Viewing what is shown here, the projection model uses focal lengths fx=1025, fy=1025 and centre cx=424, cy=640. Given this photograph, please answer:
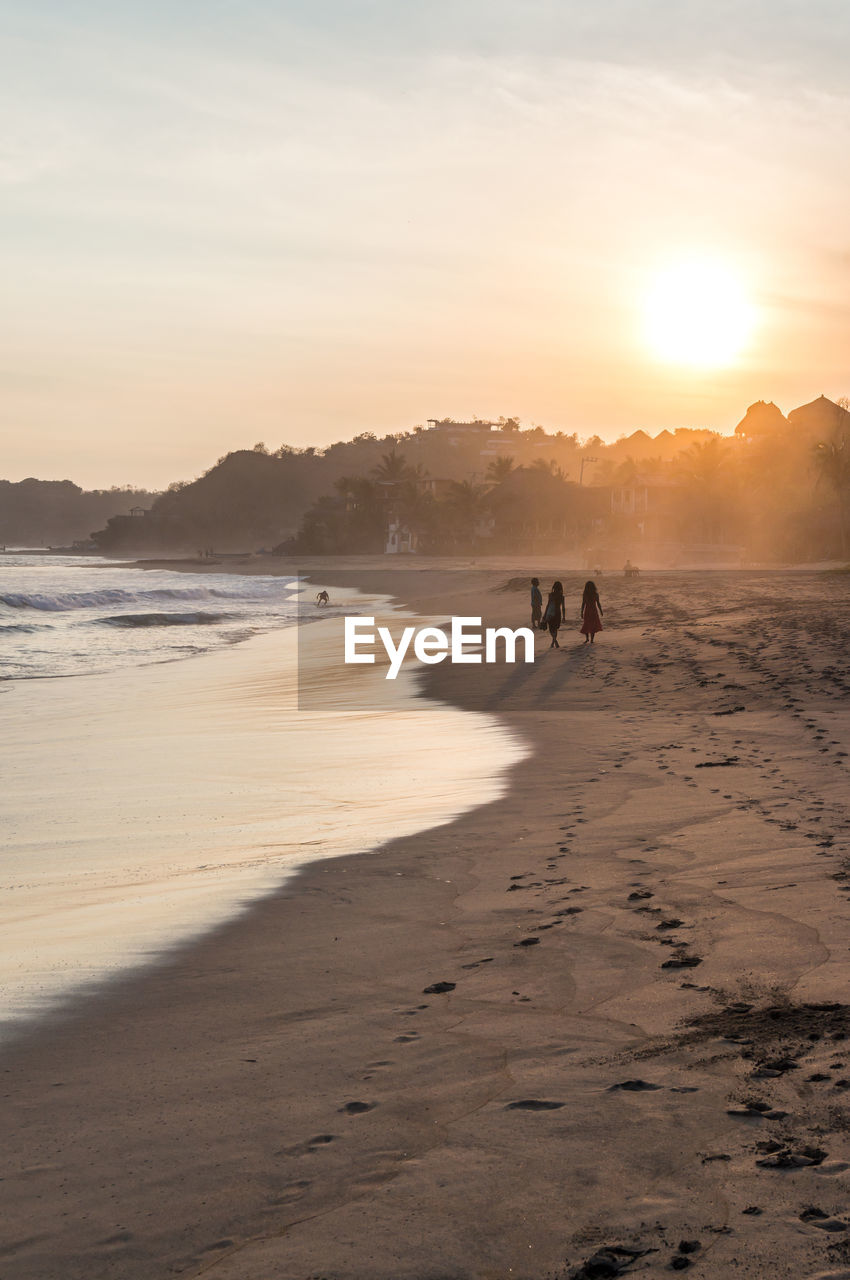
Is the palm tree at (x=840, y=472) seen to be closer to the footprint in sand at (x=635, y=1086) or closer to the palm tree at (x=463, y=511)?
the palm tree at (x=463, y=511)

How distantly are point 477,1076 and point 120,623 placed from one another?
34479mm

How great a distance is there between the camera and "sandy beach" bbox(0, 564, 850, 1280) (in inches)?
110

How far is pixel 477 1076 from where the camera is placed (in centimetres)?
373

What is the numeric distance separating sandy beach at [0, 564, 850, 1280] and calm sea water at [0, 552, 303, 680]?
53.9 ft

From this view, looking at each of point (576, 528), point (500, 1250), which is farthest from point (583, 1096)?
point (576, 528)

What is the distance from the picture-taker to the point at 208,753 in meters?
11.5

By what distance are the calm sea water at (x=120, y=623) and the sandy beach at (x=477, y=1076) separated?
1642 centimetres

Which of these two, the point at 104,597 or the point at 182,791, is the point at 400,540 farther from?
the point at 182,791

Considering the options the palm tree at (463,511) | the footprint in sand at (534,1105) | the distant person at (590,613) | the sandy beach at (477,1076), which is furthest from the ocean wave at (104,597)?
the palm tree at (463,511)

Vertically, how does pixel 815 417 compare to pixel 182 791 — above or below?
above

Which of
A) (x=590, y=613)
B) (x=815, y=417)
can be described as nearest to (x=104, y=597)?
(x=590, y=613)

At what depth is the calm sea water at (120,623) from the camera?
23.8m

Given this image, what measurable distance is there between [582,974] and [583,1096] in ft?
3.88

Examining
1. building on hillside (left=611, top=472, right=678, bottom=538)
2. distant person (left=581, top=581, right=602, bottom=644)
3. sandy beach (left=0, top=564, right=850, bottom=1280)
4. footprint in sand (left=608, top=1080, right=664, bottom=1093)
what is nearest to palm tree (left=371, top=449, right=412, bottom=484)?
building on hillside (left=611, top=472, right=678, bottom=538)
